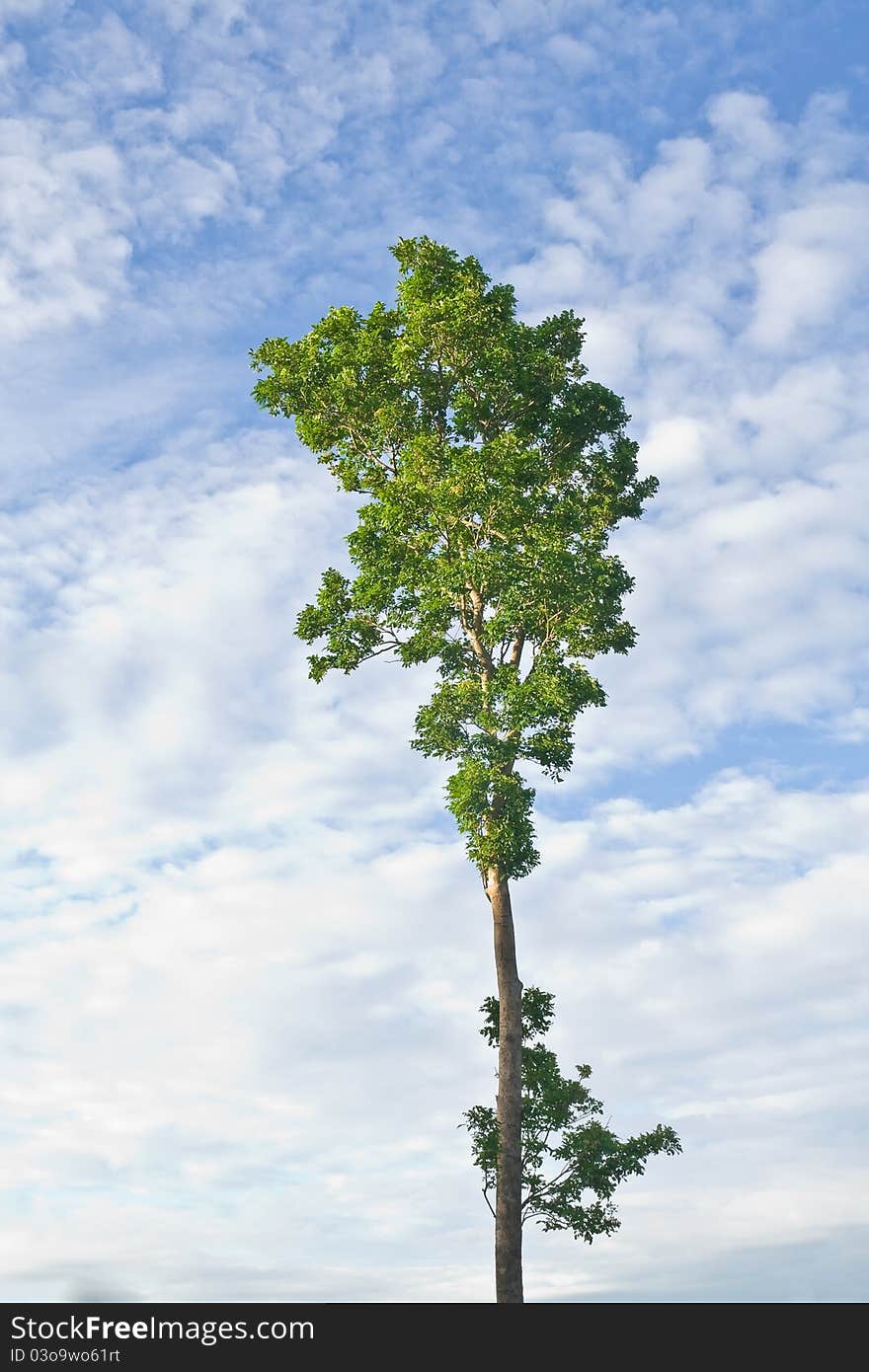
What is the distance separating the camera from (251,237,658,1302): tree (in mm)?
20906

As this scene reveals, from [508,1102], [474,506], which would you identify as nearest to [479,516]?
[474,506]

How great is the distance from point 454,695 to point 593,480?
604cm

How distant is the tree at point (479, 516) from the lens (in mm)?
20906

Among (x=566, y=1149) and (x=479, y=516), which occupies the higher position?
(x=479, y=516)

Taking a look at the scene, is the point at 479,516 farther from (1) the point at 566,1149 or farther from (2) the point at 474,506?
(1) the point at 566,1149

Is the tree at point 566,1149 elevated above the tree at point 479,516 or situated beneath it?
situated beneath

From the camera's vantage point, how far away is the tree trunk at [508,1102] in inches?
733

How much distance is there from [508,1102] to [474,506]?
1048cm

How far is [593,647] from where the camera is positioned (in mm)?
23156

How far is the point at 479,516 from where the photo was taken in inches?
888

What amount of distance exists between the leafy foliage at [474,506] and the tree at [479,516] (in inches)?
1.4

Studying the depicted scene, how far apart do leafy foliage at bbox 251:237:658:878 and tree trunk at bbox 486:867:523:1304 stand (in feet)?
3.10
